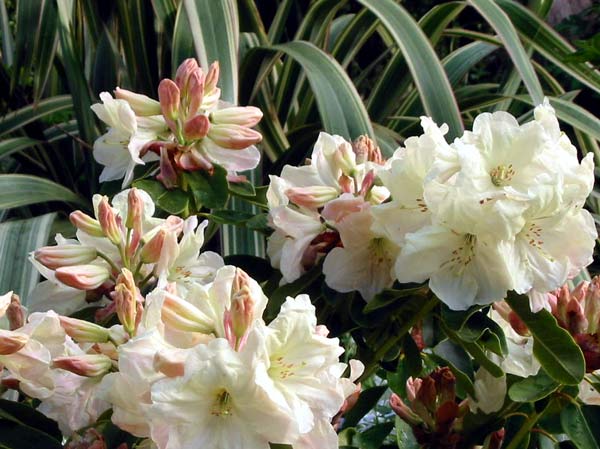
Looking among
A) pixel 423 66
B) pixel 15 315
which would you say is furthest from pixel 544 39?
pixel 15 315

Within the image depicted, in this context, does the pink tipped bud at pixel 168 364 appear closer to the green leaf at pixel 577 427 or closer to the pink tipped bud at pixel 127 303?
the pink tipped bud at pixel 127 303

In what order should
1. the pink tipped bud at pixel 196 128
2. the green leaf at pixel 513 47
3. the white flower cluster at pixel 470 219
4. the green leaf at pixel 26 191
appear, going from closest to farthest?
the white flower cluster at pixel 470 219, the pink tipped bud at pixel 196 128, the green leaf at pixel 26 191, the green leaf at pixel 513 47

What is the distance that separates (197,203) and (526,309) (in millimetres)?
257

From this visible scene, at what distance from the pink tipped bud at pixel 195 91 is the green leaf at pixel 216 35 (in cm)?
68

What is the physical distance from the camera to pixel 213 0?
4.97ft

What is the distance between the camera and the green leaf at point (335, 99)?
147cm

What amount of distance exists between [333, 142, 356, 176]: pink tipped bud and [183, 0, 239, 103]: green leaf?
71 centimetres

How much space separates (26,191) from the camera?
1509mm

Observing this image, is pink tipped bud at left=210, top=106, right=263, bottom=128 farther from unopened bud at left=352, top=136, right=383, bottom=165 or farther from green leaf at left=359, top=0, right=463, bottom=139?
green leaf at left=359, top=0, right=463, bottom=139

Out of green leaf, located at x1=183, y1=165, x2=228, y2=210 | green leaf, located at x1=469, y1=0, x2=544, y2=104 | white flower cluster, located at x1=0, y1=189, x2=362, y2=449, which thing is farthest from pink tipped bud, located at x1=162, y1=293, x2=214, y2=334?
green leaf, located at x1=469, y1=0, x2=544, y2=104

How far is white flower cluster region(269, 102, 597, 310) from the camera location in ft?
1.80

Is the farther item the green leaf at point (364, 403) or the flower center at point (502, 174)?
the green leaf at point (364, 403)

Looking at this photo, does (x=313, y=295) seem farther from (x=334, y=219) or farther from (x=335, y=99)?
(x=335, y=99)

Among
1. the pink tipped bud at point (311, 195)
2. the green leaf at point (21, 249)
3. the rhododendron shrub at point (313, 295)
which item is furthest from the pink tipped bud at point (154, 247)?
the green leaf at point (21, 249)
